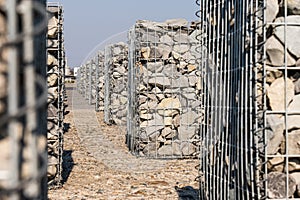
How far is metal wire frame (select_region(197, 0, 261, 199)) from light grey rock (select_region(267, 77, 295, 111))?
0.32 ft

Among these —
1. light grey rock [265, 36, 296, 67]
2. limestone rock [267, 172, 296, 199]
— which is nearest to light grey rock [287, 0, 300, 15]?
light grey rock [265, 36, 296, 67]

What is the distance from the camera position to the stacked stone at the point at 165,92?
29.8ft

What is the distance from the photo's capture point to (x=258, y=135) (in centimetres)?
332

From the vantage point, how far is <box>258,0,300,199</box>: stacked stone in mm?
3336

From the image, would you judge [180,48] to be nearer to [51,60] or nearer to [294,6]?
[51,60]

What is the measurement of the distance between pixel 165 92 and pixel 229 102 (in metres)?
A: 5.23

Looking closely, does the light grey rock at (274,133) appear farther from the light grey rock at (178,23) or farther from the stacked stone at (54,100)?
the light grey rock at (178,23)

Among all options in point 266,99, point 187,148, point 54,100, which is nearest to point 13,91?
point 266,99

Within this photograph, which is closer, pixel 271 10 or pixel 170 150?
pixel 271 10

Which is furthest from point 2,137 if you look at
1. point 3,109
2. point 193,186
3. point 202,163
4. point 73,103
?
point 73,103

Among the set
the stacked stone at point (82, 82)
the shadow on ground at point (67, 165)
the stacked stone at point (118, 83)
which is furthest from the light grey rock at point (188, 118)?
the stacked stone at point (82, 82)

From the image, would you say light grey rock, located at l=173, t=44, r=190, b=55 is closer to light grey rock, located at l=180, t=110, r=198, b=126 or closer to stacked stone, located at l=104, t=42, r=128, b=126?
light grey rock, located at l=180, t=110, r=198, b=126

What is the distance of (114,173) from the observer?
7.79 metres

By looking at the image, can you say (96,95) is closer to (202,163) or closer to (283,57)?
(202,163)
